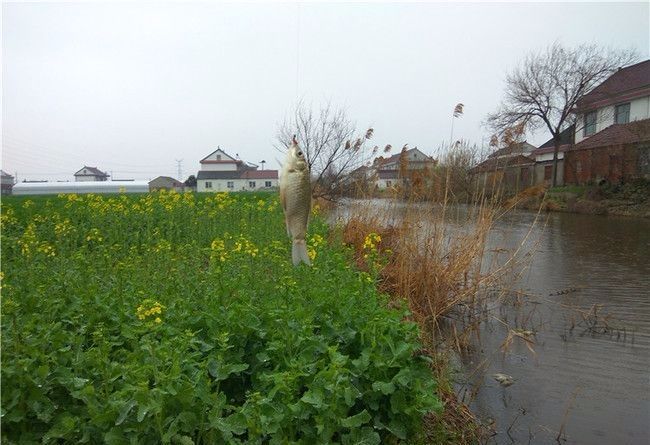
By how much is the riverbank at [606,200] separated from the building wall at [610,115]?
6.14 meters

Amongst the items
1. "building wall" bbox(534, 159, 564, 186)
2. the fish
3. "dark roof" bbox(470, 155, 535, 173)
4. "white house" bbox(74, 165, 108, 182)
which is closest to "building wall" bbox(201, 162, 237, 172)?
"white house" bbox(74, 165, 108, 182)

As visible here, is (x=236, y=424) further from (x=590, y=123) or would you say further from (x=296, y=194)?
(x=590, y=123)

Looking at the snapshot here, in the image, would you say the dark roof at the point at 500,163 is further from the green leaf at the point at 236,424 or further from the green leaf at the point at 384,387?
the green leaf at the point at 236,424

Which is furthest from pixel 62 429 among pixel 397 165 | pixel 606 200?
pixel 606 200

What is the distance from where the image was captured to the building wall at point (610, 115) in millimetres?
28559

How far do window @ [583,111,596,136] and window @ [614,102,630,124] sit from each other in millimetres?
1684

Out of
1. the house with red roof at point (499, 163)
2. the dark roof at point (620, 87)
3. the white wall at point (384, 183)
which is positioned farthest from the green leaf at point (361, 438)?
the dark roof at point (620, 87)

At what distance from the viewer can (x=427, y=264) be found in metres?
5.92

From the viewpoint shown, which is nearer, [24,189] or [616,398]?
[616,398]

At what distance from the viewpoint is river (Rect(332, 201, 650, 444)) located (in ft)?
12.7

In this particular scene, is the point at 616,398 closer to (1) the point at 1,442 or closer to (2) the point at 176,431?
(2) the point at 176,431

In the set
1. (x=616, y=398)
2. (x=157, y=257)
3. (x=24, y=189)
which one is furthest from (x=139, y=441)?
(x=24, y=189)

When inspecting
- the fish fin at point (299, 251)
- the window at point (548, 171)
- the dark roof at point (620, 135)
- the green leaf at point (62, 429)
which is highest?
the dark roof at point (620, 135)

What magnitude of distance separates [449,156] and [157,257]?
4.15 metres
